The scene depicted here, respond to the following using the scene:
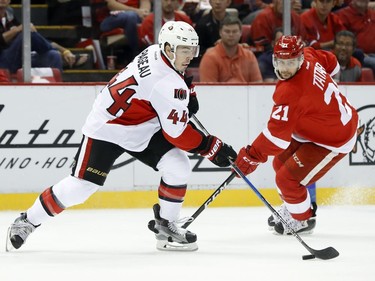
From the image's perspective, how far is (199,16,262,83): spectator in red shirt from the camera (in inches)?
280

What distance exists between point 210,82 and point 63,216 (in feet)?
4.58

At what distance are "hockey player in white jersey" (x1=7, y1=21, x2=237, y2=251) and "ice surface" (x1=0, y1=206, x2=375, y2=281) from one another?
0.89ft

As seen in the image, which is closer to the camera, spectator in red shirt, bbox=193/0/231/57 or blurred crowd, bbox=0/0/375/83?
blurred crowd, bbox=0/0/375/83

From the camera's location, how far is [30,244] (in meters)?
5.12

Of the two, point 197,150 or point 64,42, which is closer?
point 197,150

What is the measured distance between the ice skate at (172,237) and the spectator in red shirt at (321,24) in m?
2.93

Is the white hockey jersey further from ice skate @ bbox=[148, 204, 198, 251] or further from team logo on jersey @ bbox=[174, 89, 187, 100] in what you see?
ice skate @ bbox=[148, 204, 198, 251]

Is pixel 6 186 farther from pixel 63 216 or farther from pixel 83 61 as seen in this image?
pixel 83 61

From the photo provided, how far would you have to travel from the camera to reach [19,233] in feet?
15.6

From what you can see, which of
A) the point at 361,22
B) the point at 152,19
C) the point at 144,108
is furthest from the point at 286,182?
the point at 361,22

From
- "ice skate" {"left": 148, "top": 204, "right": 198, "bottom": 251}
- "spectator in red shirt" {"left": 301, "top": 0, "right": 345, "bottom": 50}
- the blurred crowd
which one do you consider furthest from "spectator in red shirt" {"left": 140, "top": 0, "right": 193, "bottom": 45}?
"ice skate" {"left": 148, "top": 204, "right": 198, "bottom": 251}

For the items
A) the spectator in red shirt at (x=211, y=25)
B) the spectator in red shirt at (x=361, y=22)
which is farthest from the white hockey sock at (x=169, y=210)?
the spectator in red shirt at (x=361, y=22)

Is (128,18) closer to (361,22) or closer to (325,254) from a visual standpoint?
(361,22)

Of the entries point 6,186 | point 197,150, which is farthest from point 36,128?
point 197,150
